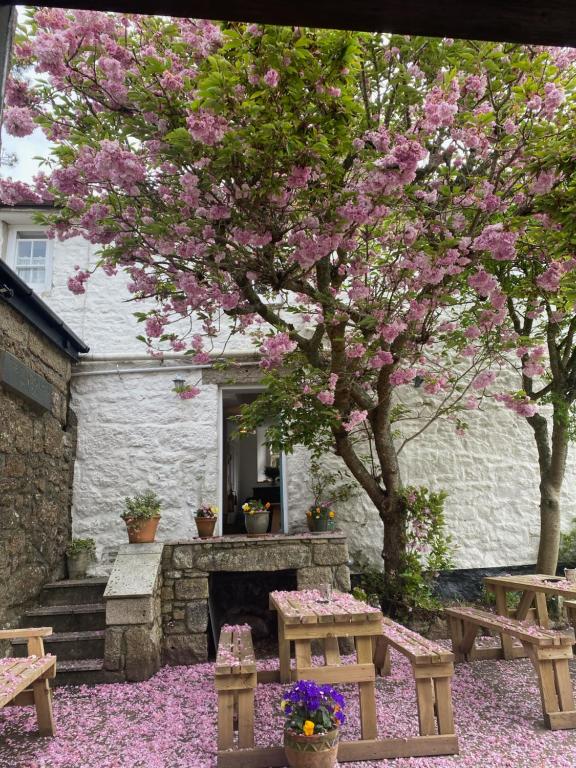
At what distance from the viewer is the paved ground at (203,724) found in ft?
11.3

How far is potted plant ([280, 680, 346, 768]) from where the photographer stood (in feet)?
9.98

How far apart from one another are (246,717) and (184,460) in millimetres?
3908

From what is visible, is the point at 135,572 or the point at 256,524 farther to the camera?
the point at 256,524

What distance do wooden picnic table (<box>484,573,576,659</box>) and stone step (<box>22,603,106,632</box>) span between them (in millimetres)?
3797

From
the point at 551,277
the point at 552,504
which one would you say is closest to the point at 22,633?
the point at 551,277

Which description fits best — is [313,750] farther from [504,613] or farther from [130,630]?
[504,613]

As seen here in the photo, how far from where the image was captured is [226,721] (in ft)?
11.1

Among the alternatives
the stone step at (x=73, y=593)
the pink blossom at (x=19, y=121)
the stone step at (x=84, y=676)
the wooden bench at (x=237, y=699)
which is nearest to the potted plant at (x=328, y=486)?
the stone step at (x=73, y=593)

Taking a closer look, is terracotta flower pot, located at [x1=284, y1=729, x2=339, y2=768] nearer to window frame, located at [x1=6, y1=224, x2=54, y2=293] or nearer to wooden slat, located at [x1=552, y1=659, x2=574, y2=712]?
wooden slat, located at [x1=552, y1=659, x2=574, y2=712]

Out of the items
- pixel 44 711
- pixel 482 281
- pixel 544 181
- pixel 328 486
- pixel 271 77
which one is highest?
pixel 271 77

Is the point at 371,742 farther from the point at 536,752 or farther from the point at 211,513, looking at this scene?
the point at 211,513

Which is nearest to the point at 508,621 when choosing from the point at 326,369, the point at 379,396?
the point at 379,396

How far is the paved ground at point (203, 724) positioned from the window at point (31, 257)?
500cm

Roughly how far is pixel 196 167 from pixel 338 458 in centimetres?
425
